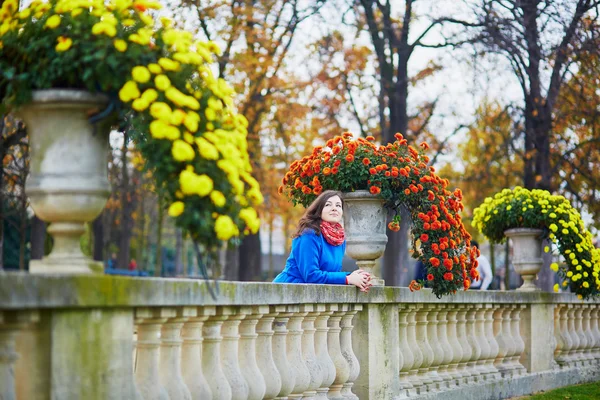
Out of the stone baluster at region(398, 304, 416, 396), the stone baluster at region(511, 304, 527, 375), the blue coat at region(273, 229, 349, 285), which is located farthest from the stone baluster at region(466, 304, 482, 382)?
the blue coat at region(273, 229, 349, 285)

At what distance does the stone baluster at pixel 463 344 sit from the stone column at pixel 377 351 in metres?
1.48

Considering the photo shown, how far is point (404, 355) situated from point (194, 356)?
3.10 meters

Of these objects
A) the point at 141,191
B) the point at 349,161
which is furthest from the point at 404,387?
the point at 141,191

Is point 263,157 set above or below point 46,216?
above

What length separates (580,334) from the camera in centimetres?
1151

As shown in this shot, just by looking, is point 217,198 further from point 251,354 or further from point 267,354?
point 267,354

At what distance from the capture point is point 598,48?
1452cm

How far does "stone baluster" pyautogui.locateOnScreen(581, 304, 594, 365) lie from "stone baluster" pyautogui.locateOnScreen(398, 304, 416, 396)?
4814 millimetres

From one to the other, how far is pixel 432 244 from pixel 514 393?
281 centimetres

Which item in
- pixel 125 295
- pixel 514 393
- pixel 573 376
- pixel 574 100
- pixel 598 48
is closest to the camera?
pixel 125 295

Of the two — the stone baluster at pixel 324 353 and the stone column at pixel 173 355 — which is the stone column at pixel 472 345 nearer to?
the stone baluster at pixel 324 353

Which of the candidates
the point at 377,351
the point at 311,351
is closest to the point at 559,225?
the point at 377,351

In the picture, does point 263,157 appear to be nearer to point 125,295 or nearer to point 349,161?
point 349,161

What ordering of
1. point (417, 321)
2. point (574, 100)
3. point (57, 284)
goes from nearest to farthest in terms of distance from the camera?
Result: point (57, 284) → point (417, 321) → point (574, 100)
